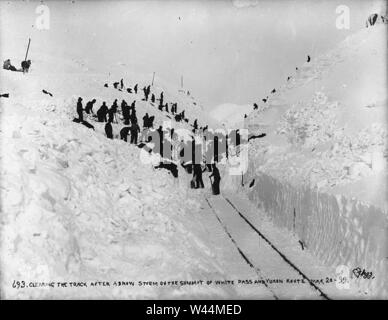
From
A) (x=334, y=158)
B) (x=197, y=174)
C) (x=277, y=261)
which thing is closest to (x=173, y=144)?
(x=197, y=174)

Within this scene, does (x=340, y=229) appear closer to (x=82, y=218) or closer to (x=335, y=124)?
(x=82, y=218)

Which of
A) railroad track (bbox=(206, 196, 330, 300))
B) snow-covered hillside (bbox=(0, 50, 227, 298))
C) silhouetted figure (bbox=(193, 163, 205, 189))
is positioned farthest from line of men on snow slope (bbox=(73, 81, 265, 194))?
railroad track (bbox=(206, 196, 330, 300))

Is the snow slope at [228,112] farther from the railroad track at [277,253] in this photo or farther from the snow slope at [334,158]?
the railroad track at [277,253]

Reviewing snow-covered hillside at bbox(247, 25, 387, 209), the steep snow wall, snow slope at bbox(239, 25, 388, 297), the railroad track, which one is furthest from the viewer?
snow-covered hillside at bbox(247, 25, 387, 209)

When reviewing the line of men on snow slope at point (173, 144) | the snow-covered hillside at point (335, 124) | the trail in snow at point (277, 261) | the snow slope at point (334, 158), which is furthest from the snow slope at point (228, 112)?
the trail in snow at point (277, 261)

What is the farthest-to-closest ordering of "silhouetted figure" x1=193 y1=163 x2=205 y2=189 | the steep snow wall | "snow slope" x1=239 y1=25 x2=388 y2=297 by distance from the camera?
"silhouetted figure" x1=193 y1=163 x2=205 y2=189, "snow slope" x1=239 y1=25 x2=388 y2=297, the steep snow wall

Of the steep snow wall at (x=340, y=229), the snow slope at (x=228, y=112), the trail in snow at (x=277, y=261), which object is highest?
the snow slope at (x=228, y=112)

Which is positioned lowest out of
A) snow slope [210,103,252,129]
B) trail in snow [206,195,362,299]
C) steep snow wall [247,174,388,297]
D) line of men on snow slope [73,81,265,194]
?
trail in snow [206,195,362,299]

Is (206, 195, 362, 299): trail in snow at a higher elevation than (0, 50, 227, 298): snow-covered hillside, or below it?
below

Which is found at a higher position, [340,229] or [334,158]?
[334,158]

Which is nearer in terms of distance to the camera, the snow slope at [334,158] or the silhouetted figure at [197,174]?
the snow slope at [334,158]

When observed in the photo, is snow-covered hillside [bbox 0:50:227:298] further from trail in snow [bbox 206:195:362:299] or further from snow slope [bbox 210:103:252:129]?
snow slope [bbox 210:103:252:129]

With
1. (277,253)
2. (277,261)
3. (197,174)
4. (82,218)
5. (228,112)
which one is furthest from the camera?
(228,112)
